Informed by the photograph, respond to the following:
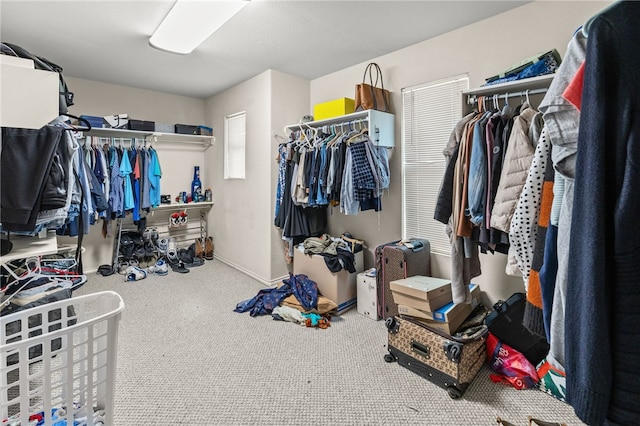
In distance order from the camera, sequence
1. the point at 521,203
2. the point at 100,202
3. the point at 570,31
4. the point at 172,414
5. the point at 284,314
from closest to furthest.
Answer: the point at 521,203, the point at 172,414, the point at 570,31, the point at 284,314, the point at 100,202

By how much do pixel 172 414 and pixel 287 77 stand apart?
10.9ft

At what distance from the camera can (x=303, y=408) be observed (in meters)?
1.78

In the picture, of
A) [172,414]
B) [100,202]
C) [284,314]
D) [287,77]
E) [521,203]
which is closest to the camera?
[521,203]

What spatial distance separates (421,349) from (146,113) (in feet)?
14.7

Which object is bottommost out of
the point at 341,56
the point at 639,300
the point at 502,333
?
the point at 502,333

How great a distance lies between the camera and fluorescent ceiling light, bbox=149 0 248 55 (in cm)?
218

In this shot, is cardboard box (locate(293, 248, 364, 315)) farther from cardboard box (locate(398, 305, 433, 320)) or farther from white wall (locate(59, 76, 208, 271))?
white wall (locate(59, 76, 208, 271))

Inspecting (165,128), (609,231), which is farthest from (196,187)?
(609,231)

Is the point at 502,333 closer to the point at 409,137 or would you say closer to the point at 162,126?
the point at 409,137

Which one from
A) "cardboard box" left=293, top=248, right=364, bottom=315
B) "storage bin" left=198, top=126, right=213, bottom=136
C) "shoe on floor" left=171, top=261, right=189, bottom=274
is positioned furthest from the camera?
"storage bin" left=198, top=126, right=213, bottom=136

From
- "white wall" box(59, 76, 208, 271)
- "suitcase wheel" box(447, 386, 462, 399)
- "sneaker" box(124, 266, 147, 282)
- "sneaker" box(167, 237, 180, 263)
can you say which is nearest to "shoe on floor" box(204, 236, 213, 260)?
"sneaker" box(167, 237, 180, 263)

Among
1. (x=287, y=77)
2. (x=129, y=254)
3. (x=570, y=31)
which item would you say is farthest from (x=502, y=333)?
(x=129, y=254)

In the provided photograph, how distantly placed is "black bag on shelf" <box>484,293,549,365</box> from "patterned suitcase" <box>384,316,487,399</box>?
0.40ft

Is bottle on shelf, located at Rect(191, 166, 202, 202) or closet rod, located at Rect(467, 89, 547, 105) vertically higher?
closet rod, located at Rect(467, 89, 547, 105)
